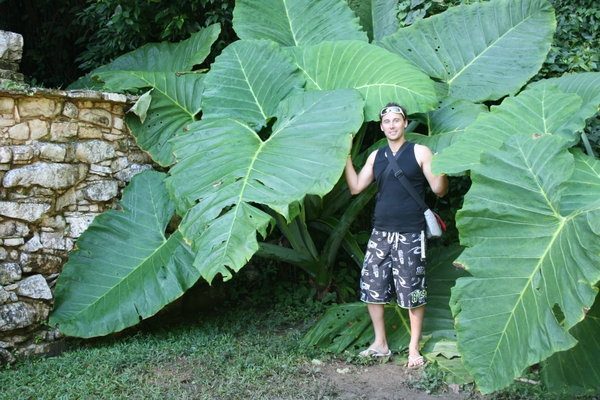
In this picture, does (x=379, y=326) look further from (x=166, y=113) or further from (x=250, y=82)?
(x=166, y=113)

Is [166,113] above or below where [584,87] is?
below

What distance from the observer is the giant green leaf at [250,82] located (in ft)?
12.1

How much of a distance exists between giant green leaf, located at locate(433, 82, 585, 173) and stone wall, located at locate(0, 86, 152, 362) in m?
1.92

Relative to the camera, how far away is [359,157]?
402 centimetres

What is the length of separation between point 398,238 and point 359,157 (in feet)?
2.99

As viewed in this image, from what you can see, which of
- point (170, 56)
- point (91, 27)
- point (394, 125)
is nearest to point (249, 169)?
point (394, 125)

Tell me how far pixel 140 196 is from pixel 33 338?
0.91 metres

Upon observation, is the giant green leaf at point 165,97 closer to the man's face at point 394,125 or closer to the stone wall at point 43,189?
the stone wall at point 43,189

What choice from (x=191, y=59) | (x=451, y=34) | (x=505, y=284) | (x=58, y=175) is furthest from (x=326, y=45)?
(x=505, y=284)

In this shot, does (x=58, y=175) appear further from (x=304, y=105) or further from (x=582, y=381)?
(x=582, y=381)

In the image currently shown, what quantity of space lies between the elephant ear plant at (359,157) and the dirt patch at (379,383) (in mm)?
153

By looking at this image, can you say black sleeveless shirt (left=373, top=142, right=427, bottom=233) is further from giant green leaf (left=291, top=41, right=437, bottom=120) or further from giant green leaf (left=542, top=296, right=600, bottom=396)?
giant green leaf (left=542, top=296, right=600, bottom=396)

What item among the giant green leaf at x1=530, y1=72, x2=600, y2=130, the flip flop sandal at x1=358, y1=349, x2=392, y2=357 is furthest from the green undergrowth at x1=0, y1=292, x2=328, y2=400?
the giant green leaf at x1=530, y1=72, x2=600, y2=130

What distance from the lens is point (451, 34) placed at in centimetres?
404
